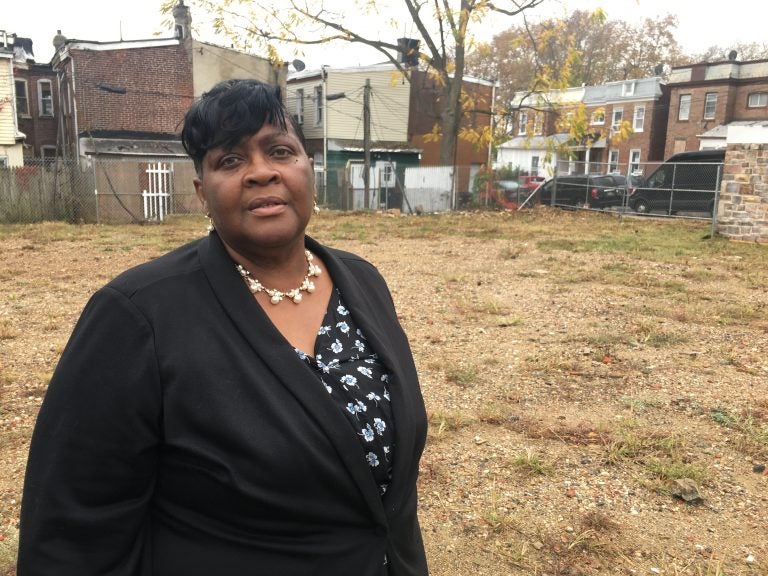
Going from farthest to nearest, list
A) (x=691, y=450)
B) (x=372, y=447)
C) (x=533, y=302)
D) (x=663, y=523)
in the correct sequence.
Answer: (x=533, y=302) → (x=691, y=450) → (x=663, y=523) → (x=372, y=447)

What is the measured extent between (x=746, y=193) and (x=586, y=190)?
7701mm

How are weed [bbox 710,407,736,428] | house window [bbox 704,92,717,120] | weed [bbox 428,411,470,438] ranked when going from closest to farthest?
weed [bbox 428,411,470,438]
weed [bbox 710,407,736,428]
house window [bbox 704,92,717,120]

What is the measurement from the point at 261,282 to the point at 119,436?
1.73 feet

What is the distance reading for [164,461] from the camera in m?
1.46

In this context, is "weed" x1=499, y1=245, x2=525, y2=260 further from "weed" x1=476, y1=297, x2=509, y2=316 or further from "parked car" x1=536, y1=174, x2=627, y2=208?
"parked car" x1=536, y1=174, x2=627, y2=208

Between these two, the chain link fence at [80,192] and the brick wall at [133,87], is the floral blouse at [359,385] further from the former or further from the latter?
the brick wall at [133,87]

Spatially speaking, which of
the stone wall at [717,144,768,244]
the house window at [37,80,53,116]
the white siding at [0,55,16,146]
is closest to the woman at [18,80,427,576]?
the stone wall at [717,144,768,244]

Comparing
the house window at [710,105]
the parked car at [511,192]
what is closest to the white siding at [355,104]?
the parked car at [511,192]

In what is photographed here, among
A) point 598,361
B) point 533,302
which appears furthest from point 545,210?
point 598,361

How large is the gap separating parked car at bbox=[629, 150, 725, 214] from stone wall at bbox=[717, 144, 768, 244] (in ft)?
9.56

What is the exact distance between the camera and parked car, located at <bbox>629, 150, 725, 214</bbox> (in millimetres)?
17828

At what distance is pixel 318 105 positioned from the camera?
30562 millimetres

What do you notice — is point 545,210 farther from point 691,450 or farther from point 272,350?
point 272,350

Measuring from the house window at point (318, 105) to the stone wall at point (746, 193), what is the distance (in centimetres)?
2009
